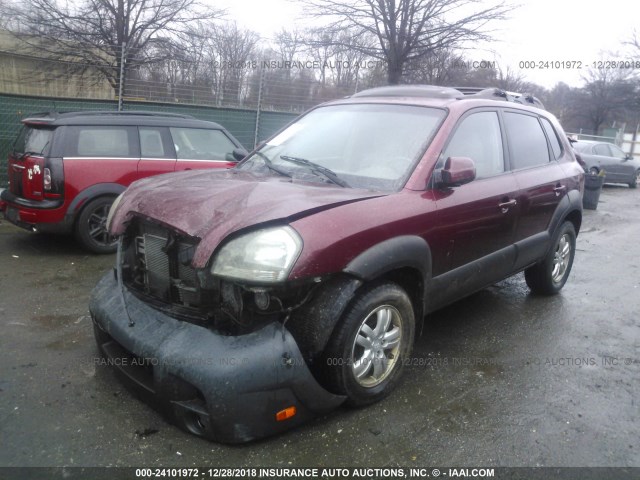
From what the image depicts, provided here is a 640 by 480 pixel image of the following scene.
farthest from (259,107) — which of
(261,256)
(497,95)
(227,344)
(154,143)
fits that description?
(227,344)

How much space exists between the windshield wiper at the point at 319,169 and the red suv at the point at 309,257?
0.01 m

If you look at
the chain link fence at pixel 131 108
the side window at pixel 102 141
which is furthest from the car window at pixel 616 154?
the side window at pixel 102 141

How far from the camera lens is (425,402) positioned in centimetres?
317

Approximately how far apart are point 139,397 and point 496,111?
3.38 meters

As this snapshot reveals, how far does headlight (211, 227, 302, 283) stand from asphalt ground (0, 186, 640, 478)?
932 millimetres

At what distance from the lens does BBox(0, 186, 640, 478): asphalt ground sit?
8.54 ft

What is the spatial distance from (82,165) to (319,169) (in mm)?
3770

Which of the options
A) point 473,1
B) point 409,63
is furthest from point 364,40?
point 473,1

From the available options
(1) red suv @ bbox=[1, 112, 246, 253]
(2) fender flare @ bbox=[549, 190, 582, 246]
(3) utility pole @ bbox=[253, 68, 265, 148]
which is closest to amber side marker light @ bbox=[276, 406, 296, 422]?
(2) fender flare @ bbox=[549, 190, 582, 246]

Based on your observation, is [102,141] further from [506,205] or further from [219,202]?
[506,205]

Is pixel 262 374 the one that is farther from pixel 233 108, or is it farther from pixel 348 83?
pixel 348 83

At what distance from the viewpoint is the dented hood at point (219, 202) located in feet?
8.25

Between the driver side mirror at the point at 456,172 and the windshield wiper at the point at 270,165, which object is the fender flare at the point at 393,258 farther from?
the windshield wiper at the point at 270,165

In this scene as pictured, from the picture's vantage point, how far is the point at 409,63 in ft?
41.0
